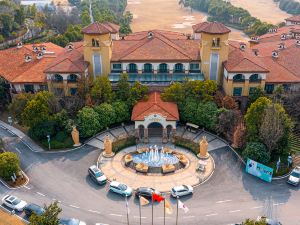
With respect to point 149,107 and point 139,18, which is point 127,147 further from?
point 139,18

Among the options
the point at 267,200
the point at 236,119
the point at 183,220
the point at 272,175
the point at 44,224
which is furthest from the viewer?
the point at 236,119

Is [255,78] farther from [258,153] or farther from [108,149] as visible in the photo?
[108,149]

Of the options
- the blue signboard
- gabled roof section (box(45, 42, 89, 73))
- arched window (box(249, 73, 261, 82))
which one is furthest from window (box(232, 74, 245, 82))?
gabled roof section (box(45, 42, 89, 73))

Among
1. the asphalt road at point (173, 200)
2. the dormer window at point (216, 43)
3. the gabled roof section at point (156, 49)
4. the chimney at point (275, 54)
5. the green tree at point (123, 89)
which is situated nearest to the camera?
the asphalt road at point (173, 200)

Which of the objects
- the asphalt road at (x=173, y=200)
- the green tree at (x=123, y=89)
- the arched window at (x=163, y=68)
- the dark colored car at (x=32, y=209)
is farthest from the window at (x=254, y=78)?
the dark colored car at (x=32, y=209)

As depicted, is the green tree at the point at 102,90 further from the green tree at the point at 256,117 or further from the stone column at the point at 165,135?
the green tree at the point at 256,117

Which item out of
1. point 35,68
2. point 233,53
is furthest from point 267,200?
point 35,68

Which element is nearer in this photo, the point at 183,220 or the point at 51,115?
the point at 183,220
